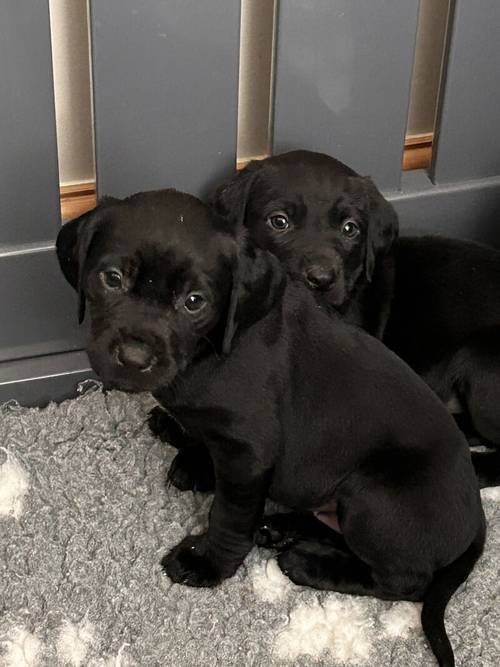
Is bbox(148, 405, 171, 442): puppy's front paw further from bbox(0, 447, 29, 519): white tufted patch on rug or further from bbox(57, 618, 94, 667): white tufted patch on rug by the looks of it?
bbox(57, 618, 94, 667): white tufted patch on rug

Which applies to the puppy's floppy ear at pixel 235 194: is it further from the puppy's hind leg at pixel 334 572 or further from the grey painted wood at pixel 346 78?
the puppy's hind leg at pixel 334 572

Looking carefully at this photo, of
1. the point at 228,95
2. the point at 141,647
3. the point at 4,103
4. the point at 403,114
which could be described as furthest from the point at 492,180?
the point at 141,647

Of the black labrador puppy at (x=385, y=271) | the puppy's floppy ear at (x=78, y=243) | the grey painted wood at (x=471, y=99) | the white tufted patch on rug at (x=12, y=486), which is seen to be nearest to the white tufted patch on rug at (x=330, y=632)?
the black labrador puppy at (x=385, y=271)

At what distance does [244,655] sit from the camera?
6.31 feet

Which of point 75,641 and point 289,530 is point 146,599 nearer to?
point 75,641

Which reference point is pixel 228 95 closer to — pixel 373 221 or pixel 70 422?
pixel 373 221

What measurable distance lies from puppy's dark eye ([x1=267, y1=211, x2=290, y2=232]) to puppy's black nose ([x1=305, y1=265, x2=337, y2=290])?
13cm

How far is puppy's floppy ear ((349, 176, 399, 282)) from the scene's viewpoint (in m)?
2.28

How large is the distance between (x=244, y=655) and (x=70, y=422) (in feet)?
2.54

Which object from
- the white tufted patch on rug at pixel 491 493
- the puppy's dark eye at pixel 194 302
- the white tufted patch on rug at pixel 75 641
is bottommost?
the white tufted patch on rug at pixel 75 641

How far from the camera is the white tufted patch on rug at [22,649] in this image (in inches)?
73.4

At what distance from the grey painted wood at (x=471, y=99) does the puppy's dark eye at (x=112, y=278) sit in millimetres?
1240

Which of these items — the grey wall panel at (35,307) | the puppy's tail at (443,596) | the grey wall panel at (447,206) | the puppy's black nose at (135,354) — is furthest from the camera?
the grey wall panel at (447,206)

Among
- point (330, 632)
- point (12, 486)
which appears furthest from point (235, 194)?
point (330, 632)
